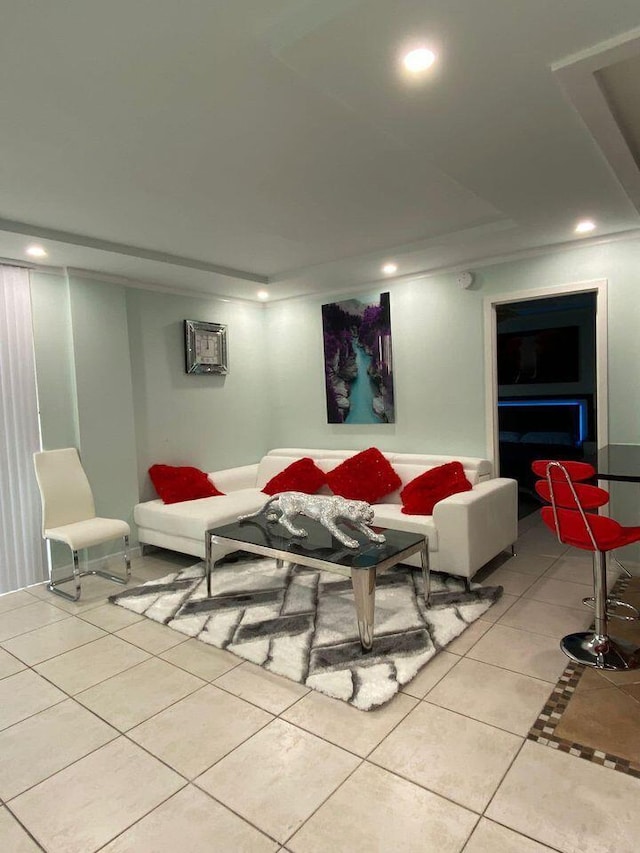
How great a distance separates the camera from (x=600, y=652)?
2672mm

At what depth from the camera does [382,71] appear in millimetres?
1732

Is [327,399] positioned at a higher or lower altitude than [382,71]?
lower

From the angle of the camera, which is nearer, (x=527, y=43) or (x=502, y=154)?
(x=527, y=43)

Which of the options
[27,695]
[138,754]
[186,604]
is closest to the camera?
[138,754]

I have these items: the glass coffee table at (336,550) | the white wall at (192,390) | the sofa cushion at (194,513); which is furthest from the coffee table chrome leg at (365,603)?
the white wall at (192,390)

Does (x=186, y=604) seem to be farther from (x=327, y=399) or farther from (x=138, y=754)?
(x=327, y=399)

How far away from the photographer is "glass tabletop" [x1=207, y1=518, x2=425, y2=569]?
3000 millimetres

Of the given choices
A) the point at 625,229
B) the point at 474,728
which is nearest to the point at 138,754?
the point at 474,728

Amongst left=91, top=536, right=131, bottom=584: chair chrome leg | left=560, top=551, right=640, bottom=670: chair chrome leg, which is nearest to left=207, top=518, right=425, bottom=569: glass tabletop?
left=91, top=536, right=131, bottom=584: chair chrome leg

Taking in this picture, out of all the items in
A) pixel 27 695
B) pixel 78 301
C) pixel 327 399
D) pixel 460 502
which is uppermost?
pixel 78 301

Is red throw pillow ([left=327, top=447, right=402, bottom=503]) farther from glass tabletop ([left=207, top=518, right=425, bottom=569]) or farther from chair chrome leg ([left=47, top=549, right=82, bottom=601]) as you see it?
chair chrome leg ([left=47, top=549, right=82, bottom=601])

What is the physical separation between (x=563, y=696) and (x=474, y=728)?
499 millimetres

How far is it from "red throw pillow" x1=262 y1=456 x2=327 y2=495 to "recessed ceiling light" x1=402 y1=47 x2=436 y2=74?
147 inches

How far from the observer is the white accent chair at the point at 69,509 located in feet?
12.9
